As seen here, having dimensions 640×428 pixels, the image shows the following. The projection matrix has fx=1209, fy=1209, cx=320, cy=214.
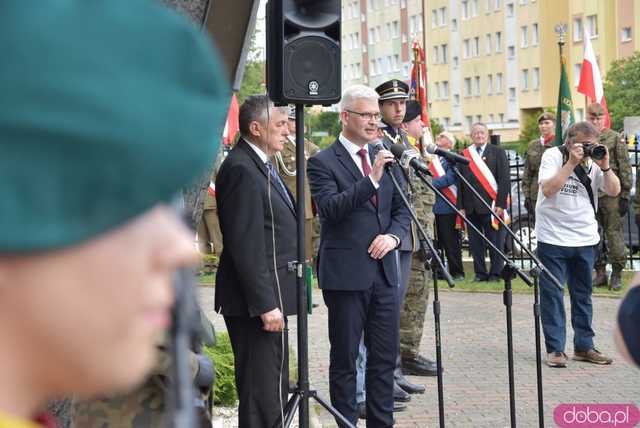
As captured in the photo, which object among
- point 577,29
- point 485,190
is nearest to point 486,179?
point 485,190

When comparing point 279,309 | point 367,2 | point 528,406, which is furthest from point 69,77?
point 367,2

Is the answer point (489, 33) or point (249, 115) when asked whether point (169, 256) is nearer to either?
point (249, 115)

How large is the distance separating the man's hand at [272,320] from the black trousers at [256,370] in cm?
10

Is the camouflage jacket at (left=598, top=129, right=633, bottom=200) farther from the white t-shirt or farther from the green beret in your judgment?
the green beret

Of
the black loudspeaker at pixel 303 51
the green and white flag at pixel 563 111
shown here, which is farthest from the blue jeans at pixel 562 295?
the green and white flag at pixel 563 111

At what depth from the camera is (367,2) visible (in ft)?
316

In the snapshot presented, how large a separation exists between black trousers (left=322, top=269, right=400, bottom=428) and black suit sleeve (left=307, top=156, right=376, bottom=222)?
45 cm

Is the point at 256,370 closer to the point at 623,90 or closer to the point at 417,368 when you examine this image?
the point at 417,368

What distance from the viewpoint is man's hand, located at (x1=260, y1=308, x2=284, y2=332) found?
19.4 feet

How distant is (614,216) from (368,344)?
23.7 ft

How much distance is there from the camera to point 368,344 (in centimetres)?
691

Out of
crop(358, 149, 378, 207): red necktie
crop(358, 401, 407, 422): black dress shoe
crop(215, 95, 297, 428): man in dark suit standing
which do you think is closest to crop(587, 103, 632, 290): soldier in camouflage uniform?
crop(358, 401, 407, 422): black dress shoe

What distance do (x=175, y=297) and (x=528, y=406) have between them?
763cm

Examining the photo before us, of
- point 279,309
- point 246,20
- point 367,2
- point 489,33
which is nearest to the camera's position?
point 246,20
